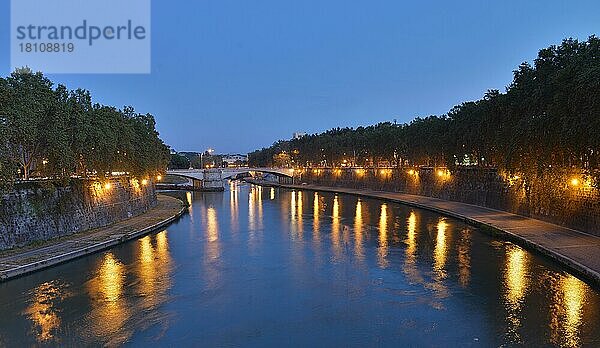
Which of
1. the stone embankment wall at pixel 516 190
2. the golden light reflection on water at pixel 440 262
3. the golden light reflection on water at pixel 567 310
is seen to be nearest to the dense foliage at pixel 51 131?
the golden light reflection on water at pixel 440 262

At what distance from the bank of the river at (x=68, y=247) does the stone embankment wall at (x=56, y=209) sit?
642 millimetres

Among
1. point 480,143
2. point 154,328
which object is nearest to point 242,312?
point 154,328

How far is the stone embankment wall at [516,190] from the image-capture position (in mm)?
28375

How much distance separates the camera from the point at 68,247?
26.4 meters

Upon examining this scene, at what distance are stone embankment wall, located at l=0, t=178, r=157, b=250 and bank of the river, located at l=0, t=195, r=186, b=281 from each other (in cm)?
64

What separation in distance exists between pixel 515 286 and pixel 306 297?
914 centimetres

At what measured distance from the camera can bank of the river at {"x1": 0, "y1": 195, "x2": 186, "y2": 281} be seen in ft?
72.2

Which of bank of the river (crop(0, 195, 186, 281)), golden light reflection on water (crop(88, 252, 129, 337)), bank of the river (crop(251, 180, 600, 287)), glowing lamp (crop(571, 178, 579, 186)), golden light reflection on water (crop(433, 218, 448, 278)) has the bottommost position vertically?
golden light reflection on water (crop(88, 252, 129, 337))

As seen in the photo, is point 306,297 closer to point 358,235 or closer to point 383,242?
point 383,242

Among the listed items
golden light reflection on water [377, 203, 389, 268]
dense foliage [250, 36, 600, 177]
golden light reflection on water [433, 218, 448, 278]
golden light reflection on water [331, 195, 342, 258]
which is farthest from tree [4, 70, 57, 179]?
dense foliage [250, 36, 600, 177]

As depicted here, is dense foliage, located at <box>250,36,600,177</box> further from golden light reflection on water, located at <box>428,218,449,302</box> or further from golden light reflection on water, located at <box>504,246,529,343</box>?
golden light reflection on water, located at <box>428,218,449,302</box>

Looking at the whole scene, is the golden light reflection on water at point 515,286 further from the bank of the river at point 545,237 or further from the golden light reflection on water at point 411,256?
the golden light reflection on water at point 411,256

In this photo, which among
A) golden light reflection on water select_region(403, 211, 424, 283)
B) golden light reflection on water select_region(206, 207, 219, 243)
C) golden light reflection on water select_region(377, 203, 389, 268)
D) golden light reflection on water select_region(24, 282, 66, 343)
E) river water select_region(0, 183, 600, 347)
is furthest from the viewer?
golden light reflection on water select_region(206, 207, 219, 243)

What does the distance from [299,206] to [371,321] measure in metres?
44.3
